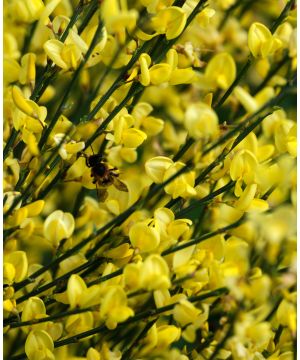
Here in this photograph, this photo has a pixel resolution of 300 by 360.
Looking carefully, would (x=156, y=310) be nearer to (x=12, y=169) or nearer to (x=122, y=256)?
(x=122, y=256)

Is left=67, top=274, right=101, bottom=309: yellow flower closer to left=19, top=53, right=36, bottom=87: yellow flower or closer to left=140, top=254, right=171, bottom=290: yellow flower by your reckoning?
left=140, top=254, right=171, bottom=290: yellow flower

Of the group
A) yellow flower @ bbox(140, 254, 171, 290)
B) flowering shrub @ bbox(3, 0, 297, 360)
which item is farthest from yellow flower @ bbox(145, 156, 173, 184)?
yellow flower @ bbox(140, 254, 171, 290)

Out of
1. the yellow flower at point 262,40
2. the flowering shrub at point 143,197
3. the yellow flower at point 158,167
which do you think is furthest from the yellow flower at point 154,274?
the yellow flower at point 262,40

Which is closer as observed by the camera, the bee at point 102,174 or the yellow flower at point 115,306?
the yellow flower at point 115,306

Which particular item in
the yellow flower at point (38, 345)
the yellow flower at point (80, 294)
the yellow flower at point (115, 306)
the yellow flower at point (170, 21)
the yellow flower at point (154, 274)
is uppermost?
the yellow flower at point (170, 21)

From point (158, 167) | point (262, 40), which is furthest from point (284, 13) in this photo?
point (158, 167)

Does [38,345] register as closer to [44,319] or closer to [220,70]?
[44,319]

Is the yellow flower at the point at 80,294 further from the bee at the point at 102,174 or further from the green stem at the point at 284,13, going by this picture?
the green stem at the point at 284,13

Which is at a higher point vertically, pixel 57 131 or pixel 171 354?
pixel 57 131

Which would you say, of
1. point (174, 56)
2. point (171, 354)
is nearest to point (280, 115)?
point (174, 56)
